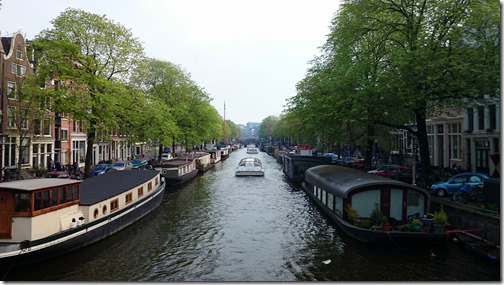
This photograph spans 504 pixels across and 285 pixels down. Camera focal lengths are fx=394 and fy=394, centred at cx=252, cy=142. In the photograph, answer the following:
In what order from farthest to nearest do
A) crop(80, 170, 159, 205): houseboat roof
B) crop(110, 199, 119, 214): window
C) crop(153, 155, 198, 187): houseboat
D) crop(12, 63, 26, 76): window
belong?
crop(153, 155, 198, 187): houseboat → crop(12, 63, 26, 76): window → crop(110, 199, 119, 214): window → crop(80, 170, 159, 205): houseboat roof

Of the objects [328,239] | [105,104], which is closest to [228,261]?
[328,239]

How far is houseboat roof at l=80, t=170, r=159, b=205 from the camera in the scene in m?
20.6

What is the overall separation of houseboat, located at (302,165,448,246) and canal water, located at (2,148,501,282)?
0.58 meters

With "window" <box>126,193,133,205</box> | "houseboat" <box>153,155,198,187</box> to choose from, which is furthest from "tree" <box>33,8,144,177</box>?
"window" <box>126,193,133,205</box>

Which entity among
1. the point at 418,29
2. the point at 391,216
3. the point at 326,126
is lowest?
the point at 391,216

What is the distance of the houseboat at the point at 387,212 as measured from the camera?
17.6 meters

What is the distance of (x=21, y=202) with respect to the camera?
49.5 ft

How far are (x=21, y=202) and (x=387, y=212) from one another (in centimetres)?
1615

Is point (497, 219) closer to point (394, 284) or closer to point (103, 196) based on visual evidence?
point (394, 284)

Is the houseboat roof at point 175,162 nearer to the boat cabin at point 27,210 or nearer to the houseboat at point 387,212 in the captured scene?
the houseboat at point 387,212

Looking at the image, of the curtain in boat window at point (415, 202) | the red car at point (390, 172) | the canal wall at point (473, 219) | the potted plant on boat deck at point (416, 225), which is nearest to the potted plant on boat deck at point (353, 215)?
the potted plant on boat deck at point (416, 225)

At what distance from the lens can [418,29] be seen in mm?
26609

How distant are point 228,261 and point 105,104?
21293mm

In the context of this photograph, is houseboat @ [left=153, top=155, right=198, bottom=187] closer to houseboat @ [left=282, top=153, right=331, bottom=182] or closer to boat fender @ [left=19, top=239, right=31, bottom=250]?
houseboat @ [left=282, top=153, right=331, bottom=182]
